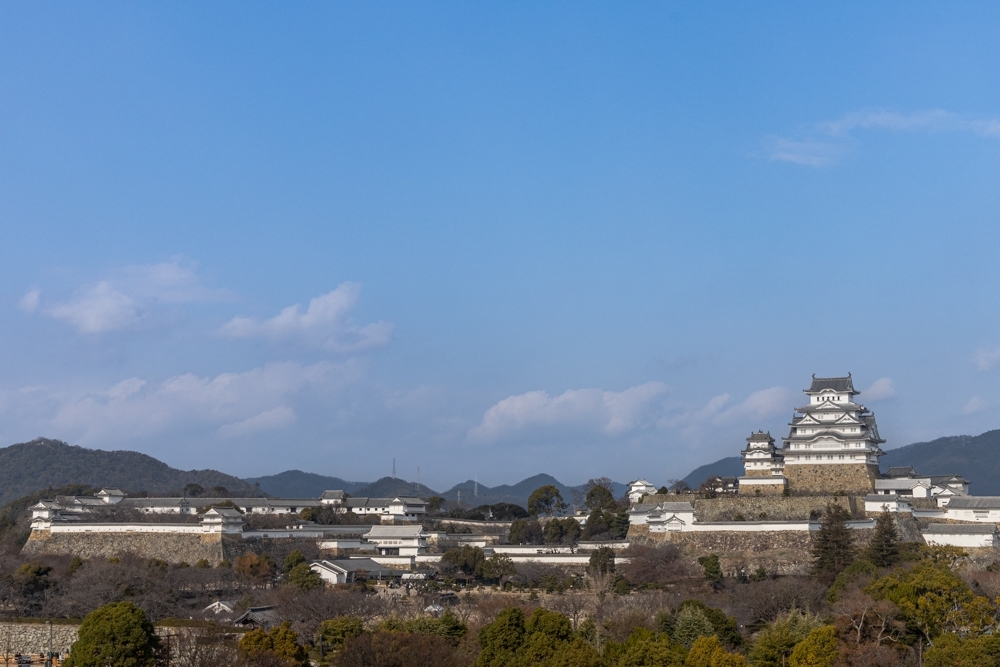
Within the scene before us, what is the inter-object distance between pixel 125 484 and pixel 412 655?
8134cm

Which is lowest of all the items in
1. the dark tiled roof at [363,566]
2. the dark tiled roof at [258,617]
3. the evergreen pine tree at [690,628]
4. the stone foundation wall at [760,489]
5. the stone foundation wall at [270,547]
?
the evergreen pine tree at [690,628]

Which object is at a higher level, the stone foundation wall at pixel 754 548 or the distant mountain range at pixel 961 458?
the distant mountain range at pixel 961 458

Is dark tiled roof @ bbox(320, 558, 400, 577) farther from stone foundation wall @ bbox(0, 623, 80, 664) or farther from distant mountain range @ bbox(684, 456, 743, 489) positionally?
distant mountain range @ bbox(684, 456, 743, 489)

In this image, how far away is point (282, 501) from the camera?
171 feet

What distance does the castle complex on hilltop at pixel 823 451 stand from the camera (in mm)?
42625

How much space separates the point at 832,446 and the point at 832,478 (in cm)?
116

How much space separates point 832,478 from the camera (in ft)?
140

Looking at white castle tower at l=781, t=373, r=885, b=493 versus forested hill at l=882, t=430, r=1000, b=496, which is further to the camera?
forested hill at l=882, t=430, r=1000, b=496

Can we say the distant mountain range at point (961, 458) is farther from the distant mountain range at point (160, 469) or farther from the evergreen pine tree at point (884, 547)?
the evergreen pine tree at point (884, 547)

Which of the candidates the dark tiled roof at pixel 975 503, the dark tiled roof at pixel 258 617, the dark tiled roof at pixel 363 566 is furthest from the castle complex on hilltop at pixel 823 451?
the dark tiled roof at pixel 258 617

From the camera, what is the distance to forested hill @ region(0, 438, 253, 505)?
9869 centimetres

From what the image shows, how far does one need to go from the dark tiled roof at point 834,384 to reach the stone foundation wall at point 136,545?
23145 millimetres

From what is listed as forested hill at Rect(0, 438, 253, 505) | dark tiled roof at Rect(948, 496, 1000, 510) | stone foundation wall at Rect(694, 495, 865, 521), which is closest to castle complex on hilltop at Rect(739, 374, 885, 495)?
stone foundation wall at Rect(694, 495, 865, 521)

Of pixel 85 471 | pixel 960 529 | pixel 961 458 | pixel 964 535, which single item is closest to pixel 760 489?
pixel 960 529
